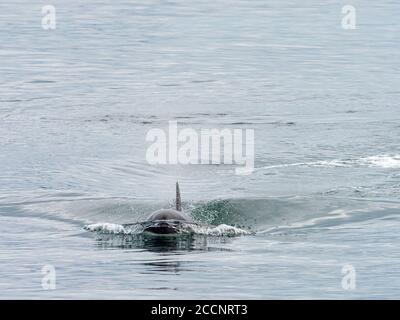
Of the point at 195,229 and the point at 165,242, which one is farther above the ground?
the point at 195,229

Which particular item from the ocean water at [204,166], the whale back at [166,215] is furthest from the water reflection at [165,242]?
the whale back at [166,215]

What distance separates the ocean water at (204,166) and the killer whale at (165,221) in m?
0.29

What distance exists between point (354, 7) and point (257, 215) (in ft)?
174

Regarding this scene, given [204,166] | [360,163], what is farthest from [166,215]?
[360,163]

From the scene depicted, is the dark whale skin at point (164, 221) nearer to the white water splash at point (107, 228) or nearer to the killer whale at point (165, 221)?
the killer whale at point (165, 221)

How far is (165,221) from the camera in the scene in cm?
3081

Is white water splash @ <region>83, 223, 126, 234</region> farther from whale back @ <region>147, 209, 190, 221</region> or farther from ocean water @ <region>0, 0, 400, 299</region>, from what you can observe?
whale back @ <region>147, 209, 190, 221</region>

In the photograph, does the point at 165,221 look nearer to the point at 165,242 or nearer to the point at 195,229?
the point at 165,242

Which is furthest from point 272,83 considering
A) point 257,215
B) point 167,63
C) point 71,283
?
point 71,283

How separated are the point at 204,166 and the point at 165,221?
9009 mm

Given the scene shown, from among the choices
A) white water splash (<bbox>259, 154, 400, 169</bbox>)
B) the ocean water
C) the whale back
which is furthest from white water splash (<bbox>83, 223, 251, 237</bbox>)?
white water splash (<bbox>259, 154, 400, 169</bbox>)

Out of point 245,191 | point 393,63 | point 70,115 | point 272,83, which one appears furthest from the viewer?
point 393,63

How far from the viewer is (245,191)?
36344 millimetres
